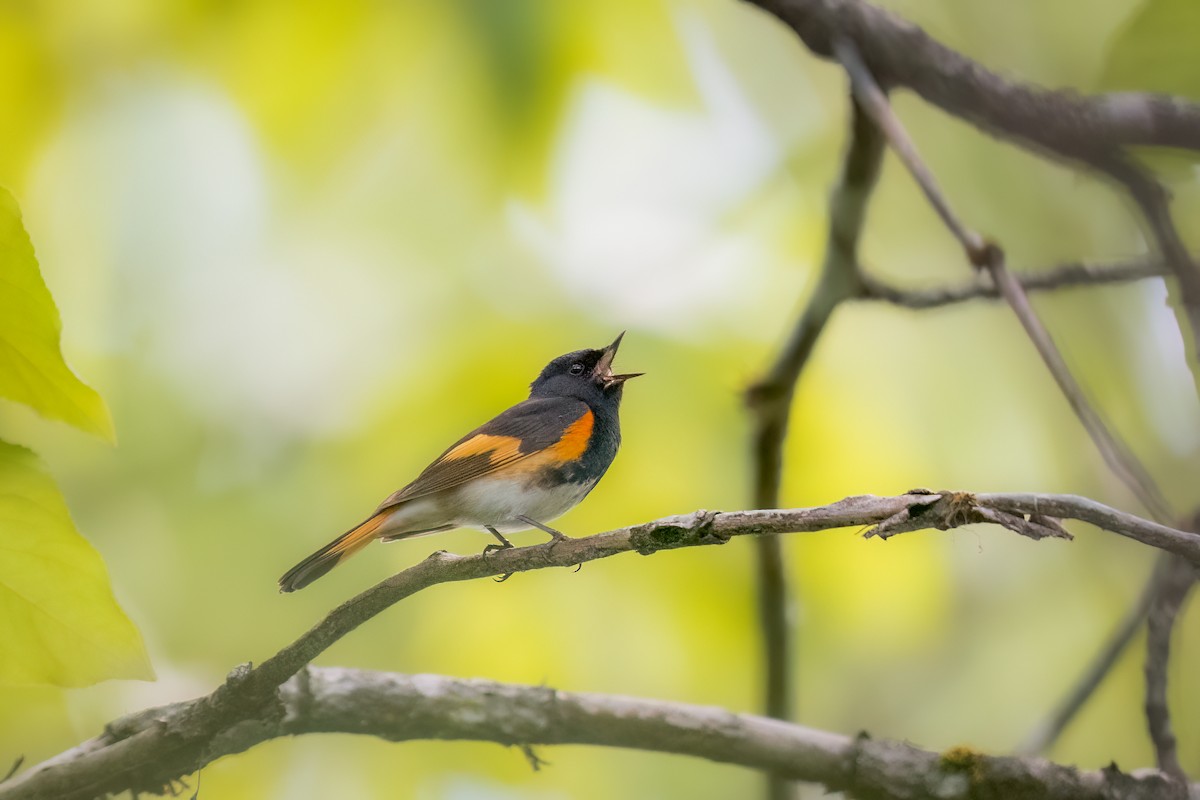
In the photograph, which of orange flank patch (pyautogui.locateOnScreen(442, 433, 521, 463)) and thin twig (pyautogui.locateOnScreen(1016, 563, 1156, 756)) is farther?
thin twig (pyautogui.locateOnScreen(1016, 563, 1156, 756))

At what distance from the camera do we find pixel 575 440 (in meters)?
1.68

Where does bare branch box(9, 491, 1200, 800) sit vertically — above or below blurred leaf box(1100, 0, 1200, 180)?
below

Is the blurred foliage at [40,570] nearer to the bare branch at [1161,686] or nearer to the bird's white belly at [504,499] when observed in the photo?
the bird's white belly at [504,499]

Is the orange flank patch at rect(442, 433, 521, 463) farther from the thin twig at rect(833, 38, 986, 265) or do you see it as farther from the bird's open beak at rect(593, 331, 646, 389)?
the thin twig at rect(833, 38, 986, 265)

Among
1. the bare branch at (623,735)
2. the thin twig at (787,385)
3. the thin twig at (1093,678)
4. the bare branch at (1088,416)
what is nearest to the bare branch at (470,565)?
the bare branch at (623,735)

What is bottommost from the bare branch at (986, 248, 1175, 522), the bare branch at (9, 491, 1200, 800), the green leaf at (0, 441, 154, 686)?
the green leaf at (0, 441, 154, 686)

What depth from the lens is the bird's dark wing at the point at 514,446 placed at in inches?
63.5

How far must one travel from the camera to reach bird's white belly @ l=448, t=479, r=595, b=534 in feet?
5.41

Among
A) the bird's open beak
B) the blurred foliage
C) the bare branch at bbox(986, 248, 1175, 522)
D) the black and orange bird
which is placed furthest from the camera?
the bird's open beak

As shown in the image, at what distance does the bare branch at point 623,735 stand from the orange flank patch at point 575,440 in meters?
0.40

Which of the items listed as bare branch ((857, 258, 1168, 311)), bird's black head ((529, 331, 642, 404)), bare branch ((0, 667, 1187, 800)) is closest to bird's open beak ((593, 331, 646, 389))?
bird's black head ((529, 331, 642, 404))

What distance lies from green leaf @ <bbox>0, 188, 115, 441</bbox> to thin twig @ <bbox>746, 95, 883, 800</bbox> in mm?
1136

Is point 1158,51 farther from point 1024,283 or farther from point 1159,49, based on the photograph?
point 1024,283

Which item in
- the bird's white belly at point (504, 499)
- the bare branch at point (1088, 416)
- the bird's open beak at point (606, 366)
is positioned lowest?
the bare branch at point (1088, 416)
